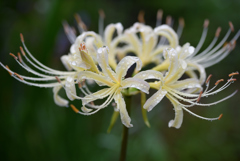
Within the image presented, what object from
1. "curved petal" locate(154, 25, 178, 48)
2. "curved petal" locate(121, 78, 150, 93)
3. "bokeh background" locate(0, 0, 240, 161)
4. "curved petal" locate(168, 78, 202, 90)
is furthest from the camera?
"bokeh background" locate(0, 0, 240, 161)

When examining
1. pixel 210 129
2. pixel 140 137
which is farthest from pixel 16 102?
pixel 210 129

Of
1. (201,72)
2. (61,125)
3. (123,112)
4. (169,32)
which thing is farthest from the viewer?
(61,125)

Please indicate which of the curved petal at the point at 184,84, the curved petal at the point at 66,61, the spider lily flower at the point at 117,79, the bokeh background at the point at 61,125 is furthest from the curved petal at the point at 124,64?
the bokeh background at the point at 61,125

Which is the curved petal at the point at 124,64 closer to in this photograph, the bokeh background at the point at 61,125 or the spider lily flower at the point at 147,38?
the spider lily flower at the point at 147,38

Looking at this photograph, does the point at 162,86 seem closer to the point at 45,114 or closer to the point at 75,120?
the point at 75,120

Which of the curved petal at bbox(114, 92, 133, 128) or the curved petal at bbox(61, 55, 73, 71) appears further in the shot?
the curved petal at bbox(61, 55, 73, 71)

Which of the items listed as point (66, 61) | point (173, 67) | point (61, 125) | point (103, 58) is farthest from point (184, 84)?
point (61, 125)

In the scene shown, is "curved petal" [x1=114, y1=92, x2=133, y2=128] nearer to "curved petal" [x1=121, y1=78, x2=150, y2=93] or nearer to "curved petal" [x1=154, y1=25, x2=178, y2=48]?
"curved petal" [x1=121, y1=78, x2=150, y2=93]

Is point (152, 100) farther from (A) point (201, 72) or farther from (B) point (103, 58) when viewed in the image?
(A) point (201, 72)

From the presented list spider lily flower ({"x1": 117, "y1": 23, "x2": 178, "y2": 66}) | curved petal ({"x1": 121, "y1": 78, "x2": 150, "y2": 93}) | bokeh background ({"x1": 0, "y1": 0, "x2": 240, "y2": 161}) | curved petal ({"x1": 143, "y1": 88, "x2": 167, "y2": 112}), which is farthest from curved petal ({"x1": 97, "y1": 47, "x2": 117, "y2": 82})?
bokeh background ({"x1": 0, "y1": 0, "x2": 240, "y2": 161})

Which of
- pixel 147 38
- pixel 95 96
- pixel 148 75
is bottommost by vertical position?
pixel 95 96

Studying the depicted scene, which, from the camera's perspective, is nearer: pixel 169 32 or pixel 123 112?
pixel 123 112

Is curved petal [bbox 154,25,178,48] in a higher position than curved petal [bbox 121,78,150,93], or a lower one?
higher
